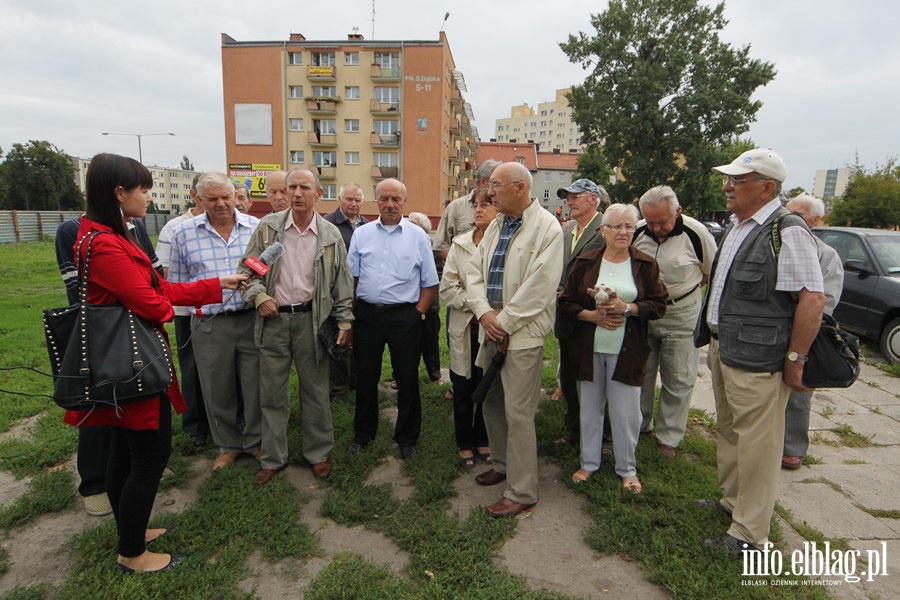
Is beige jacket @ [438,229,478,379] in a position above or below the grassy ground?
above

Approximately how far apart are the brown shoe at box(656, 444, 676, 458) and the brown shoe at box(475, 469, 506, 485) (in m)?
1.34

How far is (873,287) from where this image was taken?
7.01 metres

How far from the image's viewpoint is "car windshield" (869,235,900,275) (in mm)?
7051

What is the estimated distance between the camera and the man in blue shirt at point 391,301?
389cm

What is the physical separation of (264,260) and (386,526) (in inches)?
77.2

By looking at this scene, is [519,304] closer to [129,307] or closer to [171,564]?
[129,307]

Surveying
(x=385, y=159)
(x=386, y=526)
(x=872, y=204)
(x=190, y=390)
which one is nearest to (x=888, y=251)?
(x=386, y=526)

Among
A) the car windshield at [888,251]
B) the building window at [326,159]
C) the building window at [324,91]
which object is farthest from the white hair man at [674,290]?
the building window at [324,91]

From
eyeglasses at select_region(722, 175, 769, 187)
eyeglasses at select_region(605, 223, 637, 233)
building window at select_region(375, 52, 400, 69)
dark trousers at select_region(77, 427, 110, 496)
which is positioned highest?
building window at select_region(375, 52, 400, 69)

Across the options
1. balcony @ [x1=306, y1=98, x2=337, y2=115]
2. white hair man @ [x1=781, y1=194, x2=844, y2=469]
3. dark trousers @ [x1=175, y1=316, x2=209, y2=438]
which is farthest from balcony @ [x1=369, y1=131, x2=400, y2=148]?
white hair man @ [x1=781, y1=194, x2=844, y2=469]

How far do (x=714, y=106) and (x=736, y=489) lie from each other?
29.4m

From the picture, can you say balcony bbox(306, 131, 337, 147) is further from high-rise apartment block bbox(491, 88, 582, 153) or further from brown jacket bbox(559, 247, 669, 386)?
high-rise apartment block bbox(491, 88, 582, 153)

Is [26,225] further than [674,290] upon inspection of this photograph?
Yes

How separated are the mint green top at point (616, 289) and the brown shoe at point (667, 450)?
3.90ft
